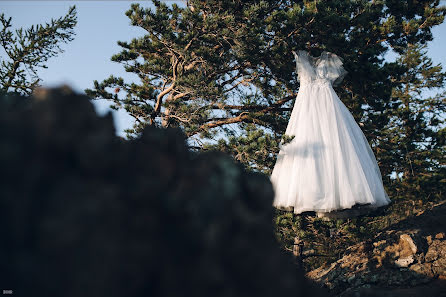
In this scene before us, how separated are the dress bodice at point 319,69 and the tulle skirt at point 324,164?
11.6 inches

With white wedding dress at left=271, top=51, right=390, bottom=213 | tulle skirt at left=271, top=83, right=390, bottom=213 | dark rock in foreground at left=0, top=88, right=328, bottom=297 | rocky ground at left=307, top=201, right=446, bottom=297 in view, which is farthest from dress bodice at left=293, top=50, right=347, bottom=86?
dark rock in foreground at left=0, top=88, right=328, bottom=297

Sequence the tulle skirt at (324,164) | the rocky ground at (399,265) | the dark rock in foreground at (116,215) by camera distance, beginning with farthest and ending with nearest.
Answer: the rocky ground at (399,265) → the tulle skirt at (324,164) → the dark rock in foreground at (116,215)

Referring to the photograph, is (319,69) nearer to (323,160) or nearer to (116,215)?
(323,160)

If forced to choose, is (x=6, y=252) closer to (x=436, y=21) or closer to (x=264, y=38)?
(x=264, y=38)

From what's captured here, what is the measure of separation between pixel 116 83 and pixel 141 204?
22.2 ft

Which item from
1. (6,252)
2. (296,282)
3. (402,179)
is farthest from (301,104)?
(402,179)

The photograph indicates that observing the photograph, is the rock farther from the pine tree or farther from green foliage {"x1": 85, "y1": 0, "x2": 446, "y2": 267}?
the pine tree

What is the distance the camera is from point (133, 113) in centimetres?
636

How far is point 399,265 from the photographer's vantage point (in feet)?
16.1

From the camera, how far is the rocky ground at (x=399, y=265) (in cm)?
452

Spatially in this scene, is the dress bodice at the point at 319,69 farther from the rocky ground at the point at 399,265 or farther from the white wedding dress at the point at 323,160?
the rocky ground at the point at 399,265

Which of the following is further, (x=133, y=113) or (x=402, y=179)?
(x=402, y=179)

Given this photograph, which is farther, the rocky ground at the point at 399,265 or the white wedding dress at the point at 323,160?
the rocky ground at the point at 399,265

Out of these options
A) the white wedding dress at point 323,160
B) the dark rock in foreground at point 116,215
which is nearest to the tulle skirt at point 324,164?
the white wedding dress at point 323,160
